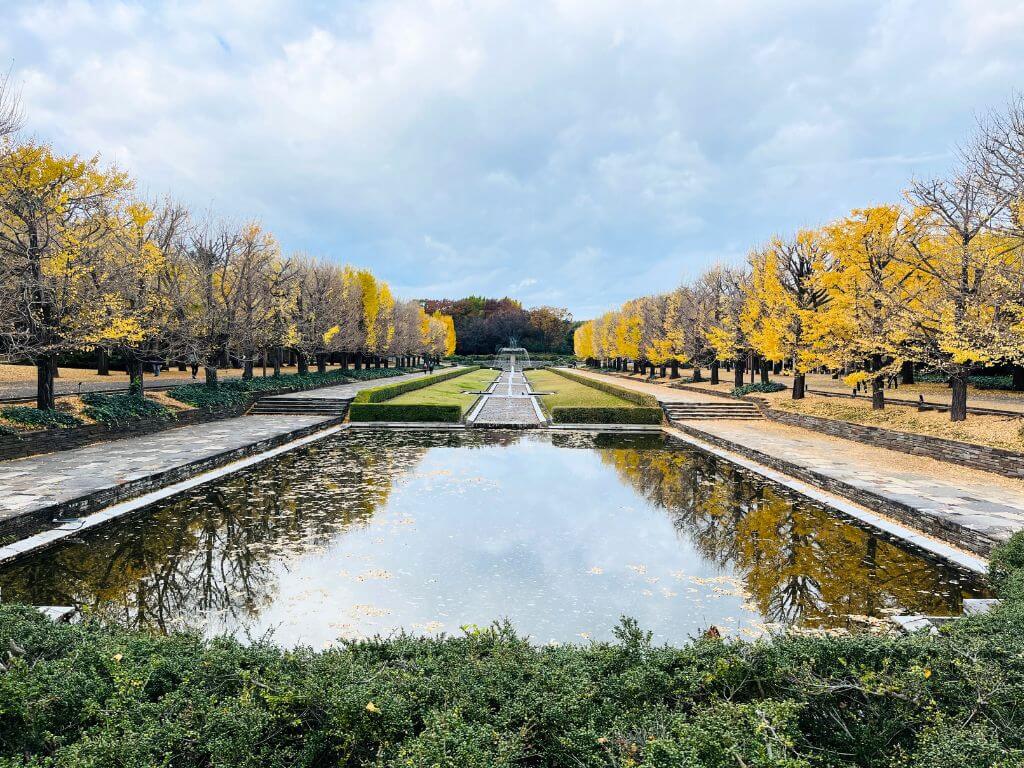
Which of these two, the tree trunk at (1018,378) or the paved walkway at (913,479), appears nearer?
the paved walkway at (913,479)

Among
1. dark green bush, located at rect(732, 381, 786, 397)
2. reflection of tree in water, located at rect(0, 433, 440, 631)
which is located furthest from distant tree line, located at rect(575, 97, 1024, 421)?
reflection of tree in water, located at rect(0, 433, 440, 631)

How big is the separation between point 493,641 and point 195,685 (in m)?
2.07

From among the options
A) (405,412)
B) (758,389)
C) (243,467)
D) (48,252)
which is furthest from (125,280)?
(758,389)

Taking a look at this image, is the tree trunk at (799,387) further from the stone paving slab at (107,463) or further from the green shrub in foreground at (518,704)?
the green shrub in foreground at (518,704)

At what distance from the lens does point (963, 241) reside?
15.5 metres

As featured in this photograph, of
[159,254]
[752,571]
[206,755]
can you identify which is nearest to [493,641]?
[206,755]

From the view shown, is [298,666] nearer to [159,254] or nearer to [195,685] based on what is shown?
[195,685]

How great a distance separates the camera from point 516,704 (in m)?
3.17

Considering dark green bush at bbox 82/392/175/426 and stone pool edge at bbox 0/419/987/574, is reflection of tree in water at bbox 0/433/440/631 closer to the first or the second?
stone pool edge at bbox 0/419/987/574

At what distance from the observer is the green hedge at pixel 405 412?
21.3 meters

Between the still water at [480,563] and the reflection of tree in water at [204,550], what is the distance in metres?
0.03

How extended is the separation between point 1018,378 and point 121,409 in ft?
134

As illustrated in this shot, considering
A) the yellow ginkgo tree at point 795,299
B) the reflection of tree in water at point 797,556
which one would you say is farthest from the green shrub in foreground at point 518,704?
the yellow ginkgo tree at point 795,299

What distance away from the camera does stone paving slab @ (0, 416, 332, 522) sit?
9.13m
